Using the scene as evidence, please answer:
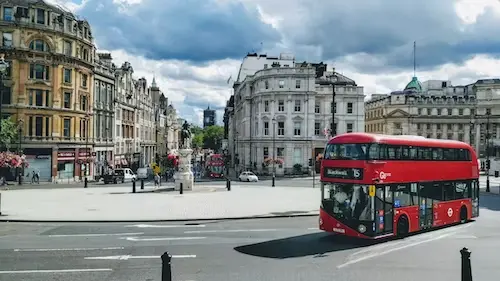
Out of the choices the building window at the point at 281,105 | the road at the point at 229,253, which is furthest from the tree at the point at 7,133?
the building window at the point at 281,105

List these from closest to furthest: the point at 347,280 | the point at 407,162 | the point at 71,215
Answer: the point at 347,280, the point at 407,162, the point at 71,215

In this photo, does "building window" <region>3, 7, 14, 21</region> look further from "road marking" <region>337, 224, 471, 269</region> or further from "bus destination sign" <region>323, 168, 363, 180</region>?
"road marking" <region>337, 224, 471, 269</region>

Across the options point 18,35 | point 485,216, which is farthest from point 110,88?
point 485,216

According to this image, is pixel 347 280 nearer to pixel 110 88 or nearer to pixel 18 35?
pixel 18 35

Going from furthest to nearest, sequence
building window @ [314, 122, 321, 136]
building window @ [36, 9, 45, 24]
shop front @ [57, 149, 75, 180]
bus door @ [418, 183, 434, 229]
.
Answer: building window @ [314, 122, 321, 136] → shop front @ [57, 149, 75, 180] → building window @ [36, 9, 45, 24] → bus door @ [418, 183, 434, 229]

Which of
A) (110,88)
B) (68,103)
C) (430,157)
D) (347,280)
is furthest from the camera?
(110,88)

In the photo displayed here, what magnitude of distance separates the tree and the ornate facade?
2073 mm

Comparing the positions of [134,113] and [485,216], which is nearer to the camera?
[485,216]

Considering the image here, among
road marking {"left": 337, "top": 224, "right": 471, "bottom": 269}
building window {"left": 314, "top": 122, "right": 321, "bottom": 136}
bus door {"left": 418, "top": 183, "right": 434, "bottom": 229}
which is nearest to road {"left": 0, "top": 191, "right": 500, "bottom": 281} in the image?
road marking {"left": 337, "top": 224, "right": 471, "bottom": 269}

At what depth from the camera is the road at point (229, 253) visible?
43.6 feet

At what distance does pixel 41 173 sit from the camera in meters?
54.3

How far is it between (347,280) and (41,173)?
161ft

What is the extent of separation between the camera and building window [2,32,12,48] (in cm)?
5250

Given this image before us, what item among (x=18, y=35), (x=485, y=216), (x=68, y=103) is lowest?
(x=485, y=216)
